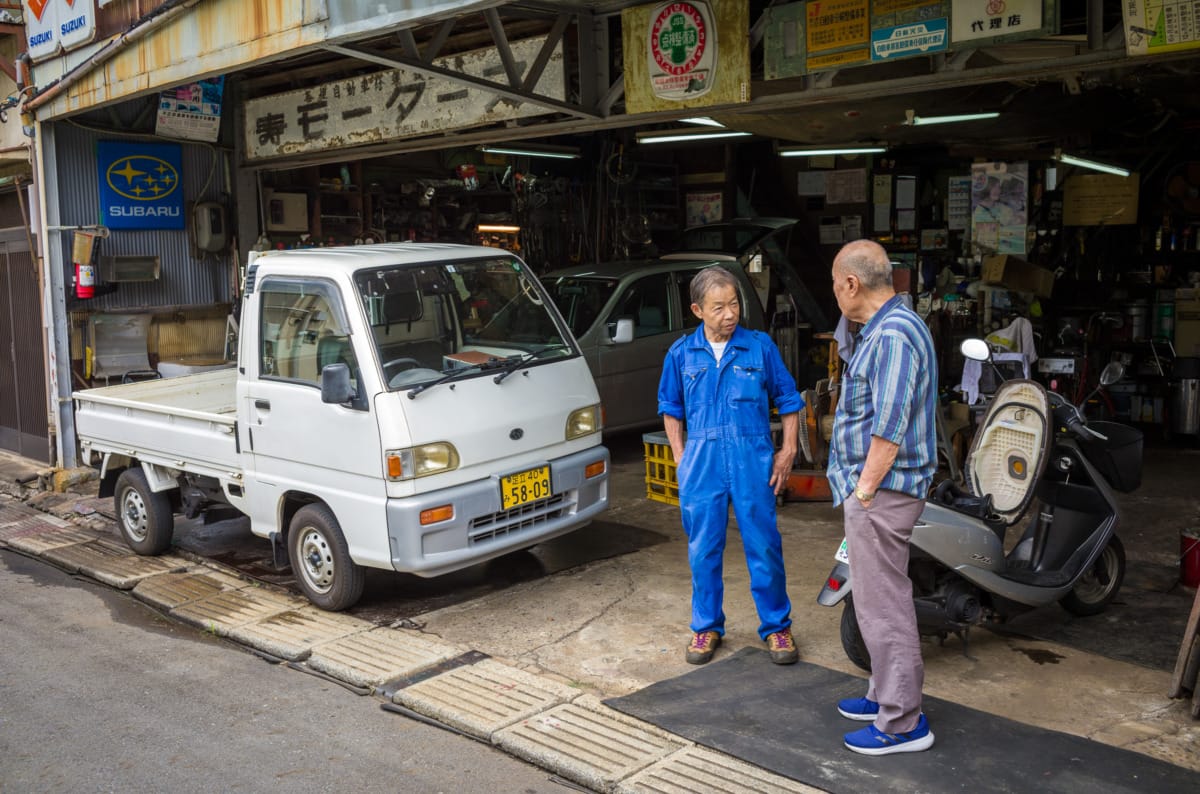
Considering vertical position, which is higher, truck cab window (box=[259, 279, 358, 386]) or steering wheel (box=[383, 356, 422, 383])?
truck cab window (box=[259, 279, 358, 386])

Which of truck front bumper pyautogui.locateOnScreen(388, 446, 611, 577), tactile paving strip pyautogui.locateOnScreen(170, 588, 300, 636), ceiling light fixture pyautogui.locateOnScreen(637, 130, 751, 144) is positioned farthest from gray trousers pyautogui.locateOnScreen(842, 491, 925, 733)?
ceiling light fixture pyautogui.locateOnScreen(637, 130, 751, 144)

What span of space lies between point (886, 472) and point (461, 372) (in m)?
2.77

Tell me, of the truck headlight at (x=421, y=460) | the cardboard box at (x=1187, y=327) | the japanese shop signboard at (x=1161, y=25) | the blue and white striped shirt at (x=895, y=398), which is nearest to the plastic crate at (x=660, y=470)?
the truck headlight at (x=421, y=460)

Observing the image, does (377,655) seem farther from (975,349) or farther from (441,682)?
(975,349)

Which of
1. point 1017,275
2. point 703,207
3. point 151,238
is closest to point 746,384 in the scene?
point 1017,275

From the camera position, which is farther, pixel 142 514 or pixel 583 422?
pixel 142 514

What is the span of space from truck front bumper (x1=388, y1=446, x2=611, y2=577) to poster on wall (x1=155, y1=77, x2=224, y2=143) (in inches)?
243

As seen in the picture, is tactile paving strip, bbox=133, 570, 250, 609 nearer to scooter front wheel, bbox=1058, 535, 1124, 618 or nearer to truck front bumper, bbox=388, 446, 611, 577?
truck front bumper, bbox=388, 446, 611, 577

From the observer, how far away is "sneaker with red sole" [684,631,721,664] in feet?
16.3

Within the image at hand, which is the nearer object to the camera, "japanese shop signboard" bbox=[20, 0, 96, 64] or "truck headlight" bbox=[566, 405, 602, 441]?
"truck headlight" bbox=[566, 405, 602, 441]

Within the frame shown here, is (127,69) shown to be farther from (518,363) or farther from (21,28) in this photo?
(518,363)

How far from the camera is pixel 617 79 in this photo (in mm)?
7820

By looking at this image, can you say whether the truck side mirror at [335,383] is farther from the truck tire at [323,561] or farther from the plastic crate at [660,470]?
the plastic crate at [660,470]

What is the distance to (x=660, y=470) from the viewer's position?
26.4 feet
